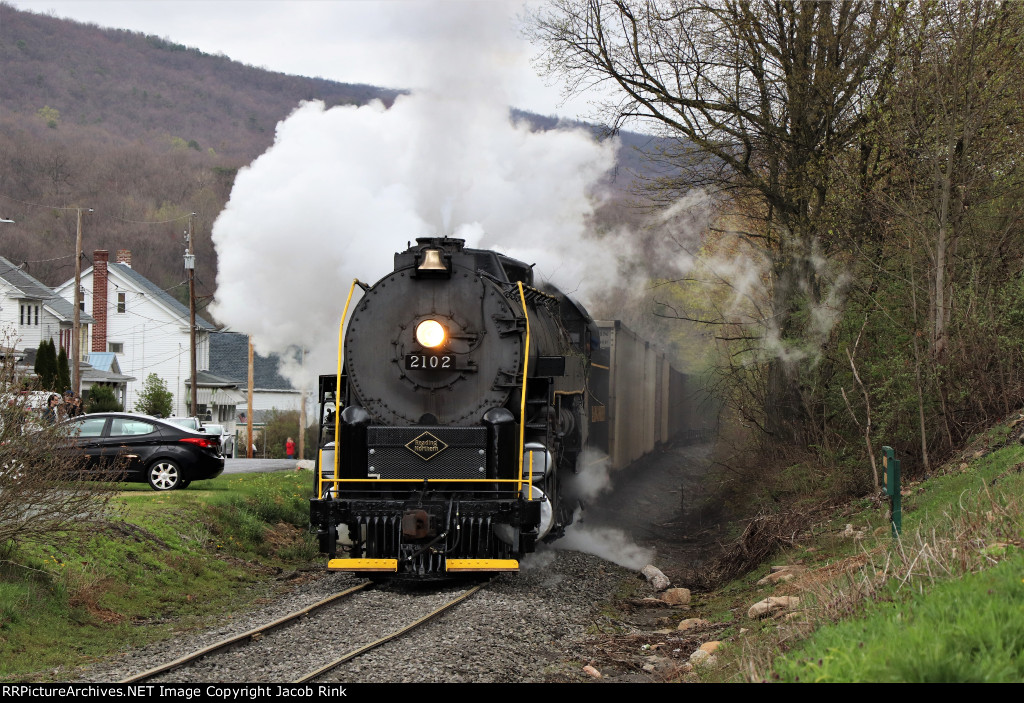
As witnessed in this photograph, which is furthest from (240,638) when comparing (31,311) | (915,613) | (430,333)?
(31,311)

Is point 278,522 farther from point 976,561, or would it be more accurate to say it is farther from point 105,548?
point 976,561

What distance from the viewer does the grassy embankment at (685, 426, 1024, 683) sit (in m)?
4.51

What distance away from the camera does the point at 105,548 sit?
1120cm

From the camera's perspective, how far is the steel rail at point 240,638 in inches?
281

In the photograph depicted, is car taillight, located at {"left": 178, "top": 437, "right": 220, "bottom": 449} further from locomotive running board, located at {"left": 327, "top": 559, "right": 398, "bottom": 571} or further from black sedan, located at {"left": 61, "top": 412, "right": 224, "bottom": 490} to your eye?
locomotive running board, located at {"left": 327, "top": 559, "right": 398, "bottom": 571}

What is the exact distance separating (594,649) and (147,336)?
159 ft

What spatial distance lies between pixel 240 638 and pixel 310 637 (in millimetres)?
598

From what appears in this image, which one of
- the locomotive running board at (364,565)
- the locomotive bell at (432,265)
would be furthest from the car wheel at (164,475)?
the locomotive bell at (432,265)

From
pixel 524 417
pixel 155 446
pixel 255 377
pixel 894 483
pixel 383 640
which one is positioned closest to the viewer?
pixel 383 640

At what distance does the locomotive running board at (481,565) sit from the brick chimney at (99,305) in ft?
153

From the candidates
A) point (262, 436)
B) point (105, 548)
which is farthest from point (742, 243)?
point (262, 436)

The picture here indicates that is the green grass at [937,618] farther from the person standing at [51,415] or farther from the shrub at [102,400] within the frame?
the shrub at [102,400]

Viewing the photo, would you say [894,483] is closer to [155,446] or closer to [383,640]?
[383,640]

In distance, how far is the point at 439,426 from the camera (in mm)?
10984
